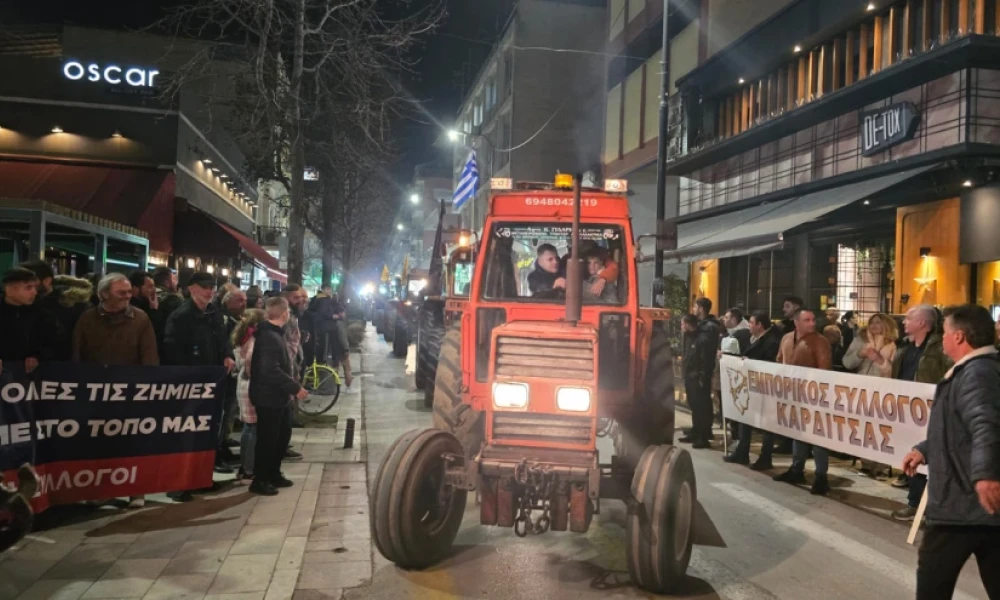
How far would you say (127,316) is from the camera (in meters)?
6.56

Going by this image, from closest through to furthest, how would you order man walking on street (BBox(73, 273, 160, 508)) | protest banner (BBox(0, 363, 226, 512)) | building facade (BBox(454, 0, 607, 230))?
protest banner (BBox(0, 363, 226, 512)), man walking on street (BBox(73, 273, 160, 508)), building facade (BBox(454, 0, 607, 230))

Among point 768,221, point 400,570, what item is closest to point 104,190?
→ point 768,221

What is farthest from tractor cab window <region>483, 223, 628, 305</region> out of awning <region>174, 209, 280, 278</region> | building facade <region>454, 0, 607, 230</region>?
building facade <region>454, 0, 607, 230</region>

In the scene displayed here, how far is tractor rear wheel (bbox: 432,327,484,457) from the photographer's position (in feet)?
21.9

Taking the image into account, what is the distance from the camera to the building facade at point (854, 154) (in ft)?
42.5

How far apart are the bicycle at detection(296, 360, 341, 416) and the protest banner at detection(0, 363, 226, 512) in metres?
4.92

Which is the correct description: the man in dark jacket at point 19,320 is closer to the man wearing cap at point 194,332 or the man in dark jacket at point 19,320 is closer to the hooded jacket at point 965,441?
the man wearing cap at point 194,332

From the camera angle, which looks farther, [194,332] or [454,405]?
[194,332]

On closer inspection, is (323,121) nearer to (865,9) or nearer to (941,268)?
(865,9)

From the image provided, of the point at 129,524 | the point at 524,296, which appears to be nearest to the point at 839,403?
the point at 524,296

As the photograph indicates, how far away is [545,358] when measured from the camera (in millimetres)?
5223

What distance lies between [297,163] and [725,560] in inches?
517

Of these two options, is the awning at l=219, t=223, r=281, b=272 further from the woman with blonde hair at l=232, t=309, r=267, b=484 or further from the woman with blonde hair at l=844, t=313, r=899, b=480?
the woman with blonde hair at l=844, t=313, r=899, b=480

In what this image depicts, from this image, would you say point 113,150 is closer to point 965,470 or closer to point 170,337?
point 170,337
